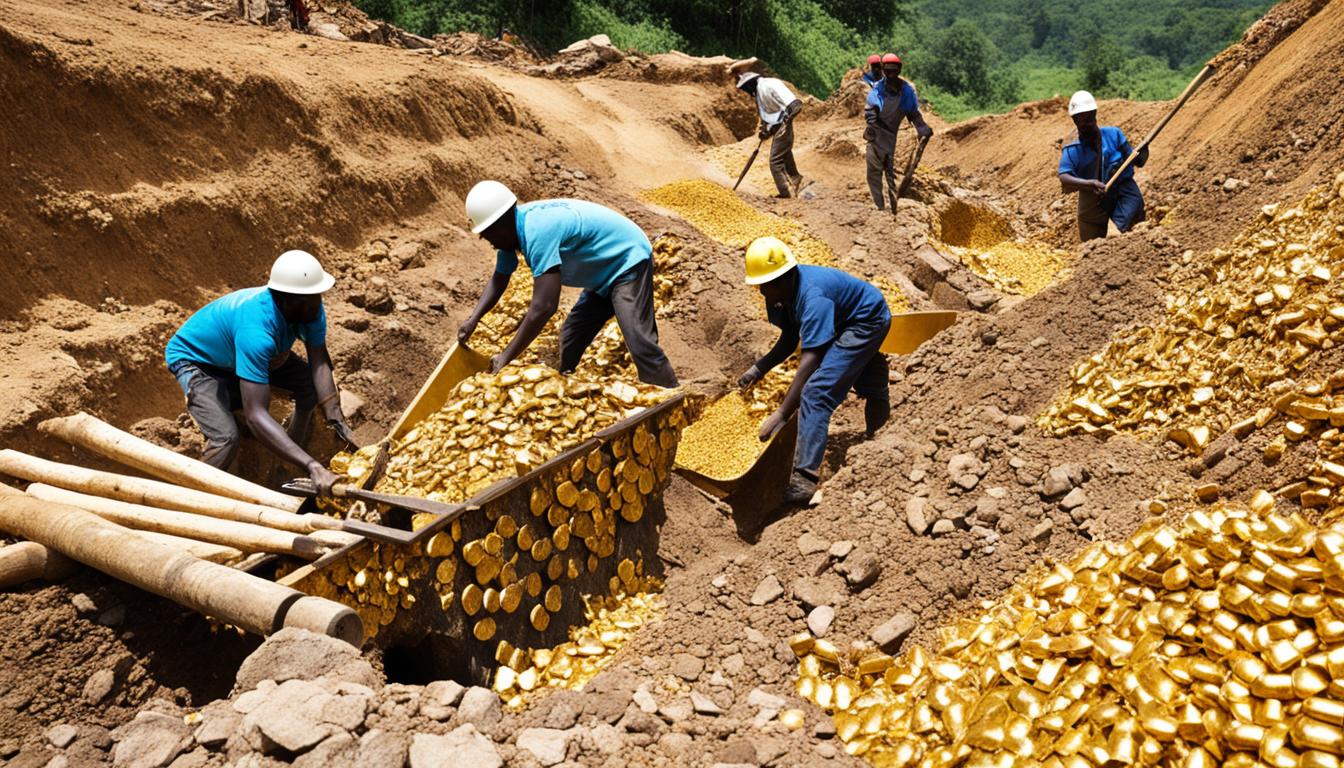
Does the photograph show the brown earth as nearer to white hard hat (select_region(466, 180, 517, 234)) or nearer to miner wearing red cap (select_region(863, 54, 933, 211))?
miner wearing red cap (select_region(863, 54, 933, 211))

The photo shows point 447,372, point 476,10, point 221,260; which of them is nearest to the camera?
point 447,372

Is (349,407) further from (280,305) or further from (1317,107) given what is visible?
(1317,107)

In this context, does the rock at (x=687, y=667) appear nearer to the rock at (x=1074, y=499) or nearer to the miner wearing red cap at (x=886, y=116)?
the rock at (x=1074, y=499)

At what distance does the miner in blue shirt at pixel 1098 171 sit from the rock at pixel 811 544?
474 centimetres

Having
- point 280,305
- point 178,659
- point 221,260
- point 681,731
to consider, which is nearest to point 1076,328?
point 681,731

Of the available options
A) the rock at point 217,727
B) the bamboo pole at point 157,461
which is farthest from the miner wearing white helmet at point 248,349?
the rock at point 217,727

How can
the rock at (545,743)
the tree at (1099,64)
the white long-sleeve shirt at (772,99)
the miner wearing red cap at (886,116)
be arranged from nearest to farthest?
the rock at (545,743) → the miner wearing red cap at (886,116) → the white long-sleeve shirt at (772,99) → the tree at (1099,64)

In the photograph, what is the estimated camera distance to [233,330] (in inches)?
174

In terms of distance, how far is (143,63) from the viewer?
6.22 meters

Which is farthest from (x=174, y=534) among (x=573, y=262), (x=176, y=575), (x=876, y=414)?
(x=876, y=414)

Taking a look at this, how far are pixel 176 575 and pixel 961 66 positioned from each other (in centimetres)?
3388

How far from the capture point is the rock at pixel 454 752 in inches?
97.1

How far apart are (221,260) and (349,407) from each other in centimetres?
156

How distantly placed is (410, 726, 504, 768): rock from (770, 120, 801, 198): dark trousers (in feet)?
28.0
